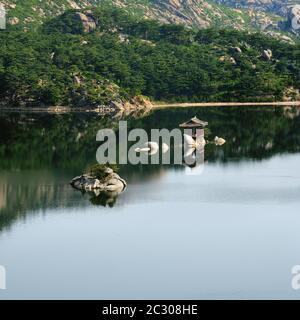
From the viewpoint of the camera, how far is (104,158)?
229 ft

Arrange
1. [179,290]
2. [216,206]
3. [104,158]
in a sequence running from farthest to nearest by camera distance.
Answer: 1. [104,158]
2. [216,206]
3. [179,290]

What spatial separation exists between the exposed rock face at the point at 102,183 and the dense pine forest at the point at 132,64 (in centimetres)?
6904

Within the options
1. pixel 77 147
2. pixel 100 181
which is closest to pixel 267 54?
pixel 77 147

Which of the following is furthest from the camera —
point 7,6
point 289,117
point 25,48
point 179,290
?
point 7,6

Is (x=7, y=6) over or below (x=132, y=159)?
over

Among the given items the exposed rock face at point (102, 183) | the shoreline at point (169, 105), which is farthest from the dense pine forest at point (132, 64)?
the exposed rock face at point (102, 183)

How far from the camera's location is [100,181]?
183 ft

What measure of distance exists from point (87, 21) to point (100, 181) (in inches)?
4651

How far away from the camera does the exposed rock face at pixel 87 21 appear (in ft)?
551

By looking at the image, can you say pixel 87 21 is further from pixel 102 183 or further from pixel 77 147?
pixel 102 183
